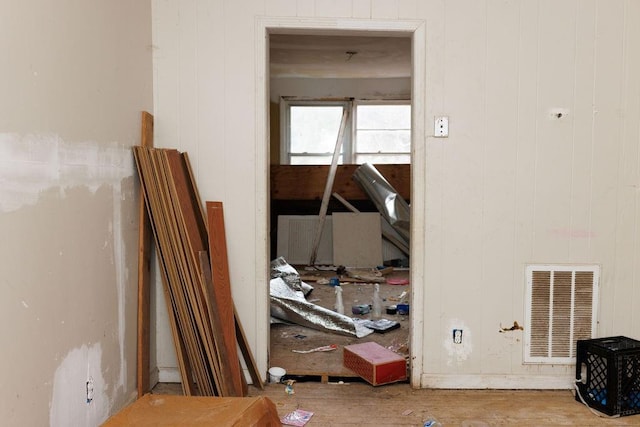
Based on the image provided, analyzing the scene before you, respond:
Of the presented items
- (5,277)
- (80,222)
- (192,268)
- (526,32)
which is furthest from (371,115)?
(5,277)

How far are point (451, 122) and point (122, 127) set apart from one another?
1.71 meters

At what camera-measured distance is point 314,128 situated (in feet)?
24.4

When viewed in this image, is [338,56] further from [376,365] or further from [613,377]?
[613,377]

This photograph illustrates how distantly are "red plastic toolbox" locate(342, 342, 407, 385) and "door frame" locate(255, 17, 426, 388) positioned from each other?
0.08 m

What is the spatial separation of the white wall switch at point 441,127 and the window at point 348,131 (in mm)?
4616

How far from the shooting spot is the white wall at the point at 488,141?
108 inches

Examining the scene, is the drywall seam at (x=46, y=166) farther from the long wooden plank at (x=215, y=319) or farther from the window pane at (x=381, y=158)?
the window pane at (x=381, y=158)

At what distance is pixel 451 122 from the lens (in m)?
2.78

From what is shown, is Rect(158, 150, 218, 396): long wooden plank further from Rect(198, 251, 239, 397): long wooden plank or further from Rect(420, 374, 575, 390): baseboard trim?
Rect(420, 374, 575, 390): baseboard trim

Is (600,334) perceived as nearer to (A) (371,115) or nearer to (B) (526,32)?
(B) (526,32)

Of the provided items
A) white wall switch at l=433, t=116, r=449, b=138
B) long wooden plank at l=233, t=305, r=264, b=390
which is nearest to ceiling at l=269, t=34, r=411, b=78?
white wall switch at l=433, t=116, r=449, b=138

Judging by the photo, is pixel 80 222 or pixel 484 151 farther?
pixel 484 151

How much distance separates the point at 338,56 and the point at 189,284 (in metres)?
4.25

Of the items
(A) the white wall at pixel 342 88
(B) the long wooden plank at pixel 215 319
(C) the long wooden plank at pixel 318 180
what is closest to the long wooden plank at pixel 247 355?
(B) the long wooden plank at pixel 215 319
